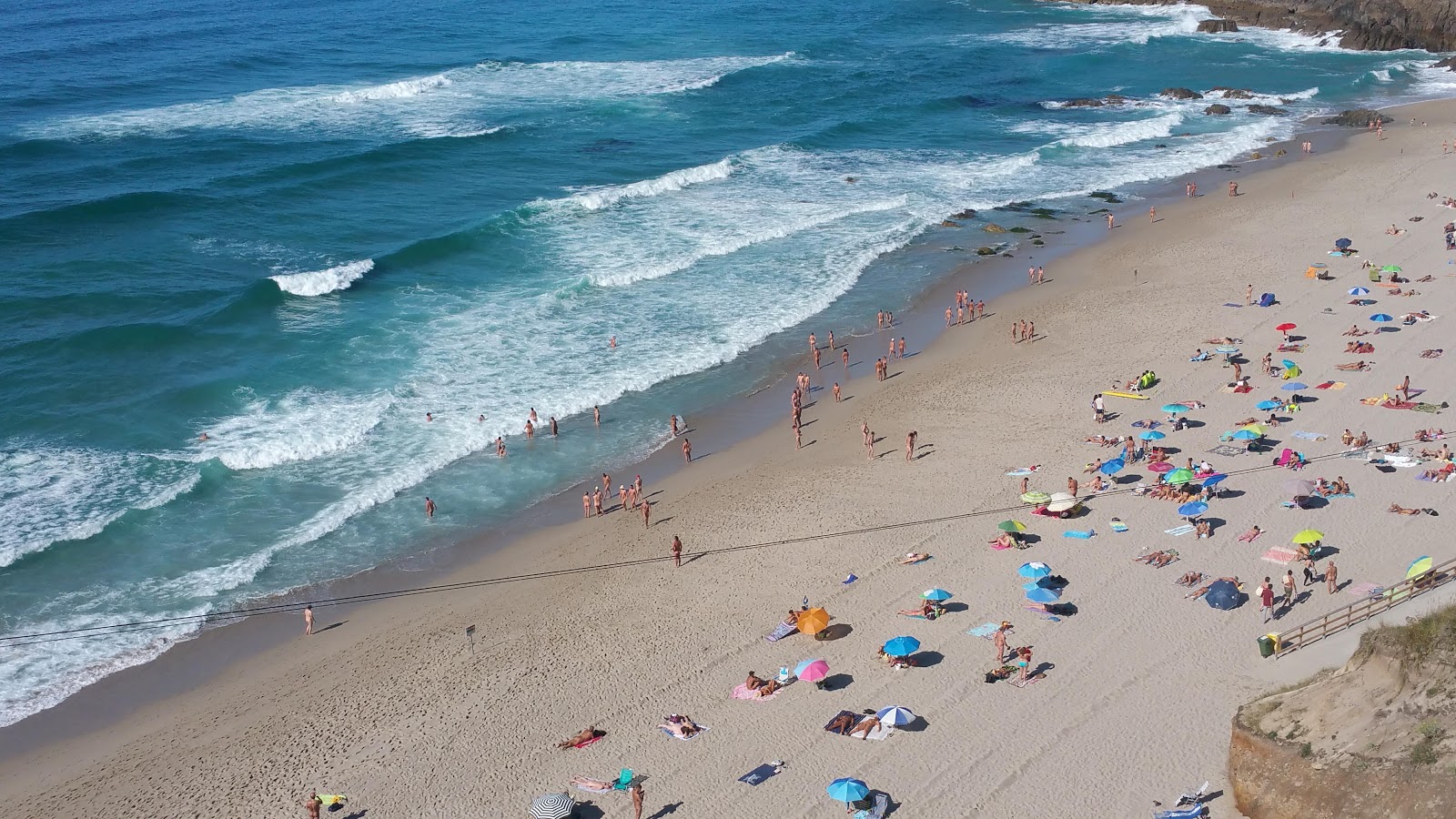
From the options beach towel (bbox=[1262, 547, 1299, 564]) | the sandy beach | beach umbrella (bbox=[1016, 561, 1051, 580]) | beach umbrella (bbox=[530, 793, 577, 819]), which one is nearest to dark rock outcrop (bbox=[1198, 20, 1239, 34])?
the sandy beach

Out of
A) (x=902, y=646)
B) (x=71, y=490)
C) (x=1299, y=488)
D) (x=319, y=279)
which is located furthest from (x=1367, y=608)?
(x=319, y=279)

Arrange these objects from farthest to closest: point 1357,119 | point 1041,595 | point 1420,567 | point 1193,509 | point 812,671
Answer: point 1357,119, point 1193,509, point 1041,595, point 1420,567, point 812,671

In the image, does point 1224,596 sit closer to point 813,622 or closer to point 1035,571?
point 1035,571

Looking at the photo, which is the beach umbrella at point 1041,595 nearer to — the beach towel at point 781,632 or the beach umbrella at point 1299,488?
the beach towel at point 781,632

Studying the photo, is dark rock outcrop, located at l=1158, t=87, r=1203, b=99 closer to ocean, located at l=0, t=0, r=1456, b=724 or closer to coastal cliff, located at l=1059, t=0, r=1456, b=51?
ocean, located at l=0, t=0, r=1456, b=724

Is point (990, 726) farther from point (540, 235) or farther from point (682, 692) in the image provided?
point (540, 235)

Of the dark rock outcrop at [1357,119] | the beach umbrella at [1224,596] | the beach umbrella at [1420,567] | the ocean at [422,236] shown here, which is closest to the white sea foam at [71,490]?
the ocean at [422,236]

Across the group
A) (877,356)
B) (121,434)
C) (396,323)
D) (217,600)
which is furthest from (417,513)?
(877,356)
